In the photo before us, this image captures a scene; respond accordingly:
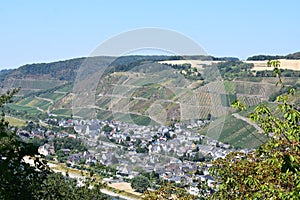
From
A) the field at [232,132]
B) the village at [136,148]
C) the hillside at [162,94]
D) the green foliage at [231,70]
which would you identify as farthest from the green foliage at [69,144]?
the green foliage at [231,70]

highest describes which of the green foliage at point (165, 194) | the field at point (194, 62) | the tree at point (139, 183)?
the green foliage at point (165, 194)

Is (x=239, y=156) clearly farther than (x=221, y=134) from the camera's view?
No

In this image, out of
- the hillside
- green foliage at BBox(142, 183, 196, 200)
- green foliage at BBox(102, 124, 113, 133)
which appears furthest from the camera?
green foliage at BBox(102, 124, 113, 133)

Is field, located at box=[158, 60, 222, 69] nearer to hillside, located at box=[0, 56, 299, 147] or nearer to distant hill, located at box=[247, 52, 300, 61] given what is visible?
hillside, located at box=[0, 56, 299, 147]

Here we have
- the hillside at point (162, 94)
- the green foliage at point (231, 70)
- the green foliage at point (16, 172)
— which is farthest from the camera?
the green foliage at point (231, 70)

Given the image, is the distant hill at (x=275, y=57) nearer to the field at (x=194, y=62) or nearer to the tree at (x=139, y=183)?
the field at (x=194, y=62)

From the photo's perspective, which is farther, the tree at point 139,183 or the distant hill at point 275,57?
the distant hill at point 275,57

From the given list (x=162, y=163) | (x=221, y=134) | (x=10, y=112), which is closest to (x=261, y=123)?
(x=162, y=163)

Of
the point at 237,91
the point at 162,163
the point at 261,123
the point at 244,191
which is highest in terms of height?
→ the point at 261,123

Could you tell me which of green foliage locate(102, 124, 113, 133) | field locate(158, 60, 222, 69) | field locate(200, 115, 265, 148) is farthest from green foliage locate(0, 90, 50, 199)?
field locate(158, 60, 222, 69)

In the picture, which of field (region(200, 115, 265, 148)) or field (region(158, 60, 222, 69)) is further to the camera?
field (region(158, 60, 222, 69))

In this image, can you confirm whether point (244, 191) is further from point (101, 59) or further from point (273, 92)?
point (101, 59)
